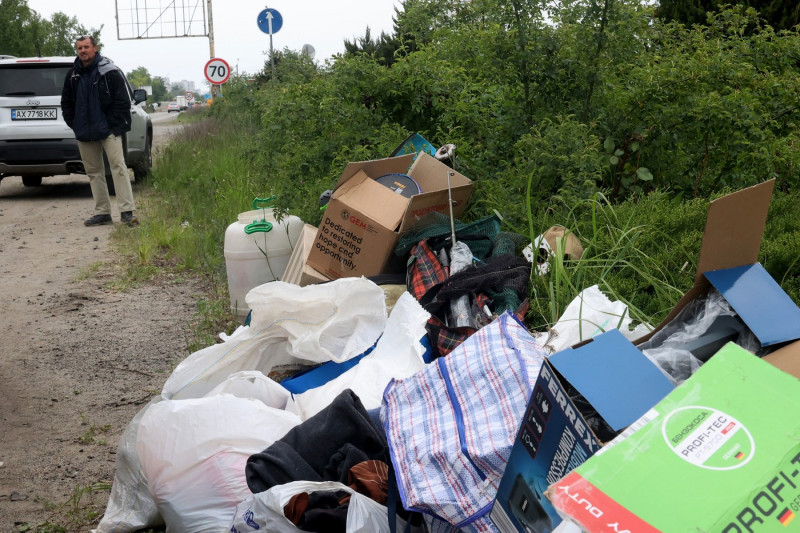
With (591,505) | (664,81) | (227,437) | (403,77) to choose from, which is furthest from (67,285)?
(591,505)

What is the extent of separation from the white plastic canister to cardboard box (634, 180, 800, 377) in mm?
3076

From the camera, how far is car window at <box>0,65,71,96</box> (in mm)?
10062

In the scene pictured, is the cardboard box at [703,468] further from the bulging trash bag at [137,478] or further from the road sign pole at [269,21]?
the road sign pole at [269,21]

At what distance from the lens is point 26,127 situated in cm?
993

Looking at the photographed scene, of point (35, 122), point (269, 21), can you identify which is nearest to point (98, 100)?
point (35, 122)

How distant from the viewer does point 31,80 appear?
398 inches

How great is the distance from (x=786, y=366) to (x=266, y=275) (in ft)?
11.8

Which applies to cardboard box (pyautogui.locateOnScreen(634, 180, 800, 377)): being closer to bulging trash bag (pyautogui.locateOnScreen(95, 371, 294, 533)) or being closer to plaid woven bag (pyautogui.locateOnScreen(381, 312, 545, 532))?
plaid woven bag (pyautogui.locateOnScreen(381, 312, 545, 532))

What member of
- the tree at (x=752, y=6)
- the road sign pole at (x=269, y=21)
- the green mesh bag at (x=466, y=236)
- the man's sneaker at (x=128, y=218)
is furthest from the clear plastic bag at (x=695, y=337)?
the road sign pole at (x=269, y=21)

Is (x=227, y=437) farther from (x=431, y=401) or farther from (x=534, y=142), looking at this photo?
(x=534, y=142)

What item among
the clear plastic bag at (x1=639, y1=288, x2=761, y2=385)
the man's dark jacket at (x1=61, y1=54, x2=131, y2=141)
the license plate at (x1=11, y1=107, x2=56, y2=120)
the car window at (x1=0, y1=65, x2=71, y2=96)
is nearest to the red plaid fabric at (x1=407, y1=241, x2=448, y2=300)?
the clear plastic bag at (x1=639, y1=288, x2=761, y2=385)

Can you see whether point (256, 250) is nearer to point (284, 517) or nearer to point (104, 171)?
point (284, 517)

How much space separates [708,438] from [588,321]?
157 cm

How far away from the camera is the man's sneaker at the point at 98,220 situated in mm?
8586
